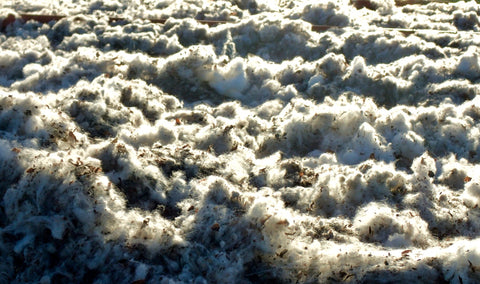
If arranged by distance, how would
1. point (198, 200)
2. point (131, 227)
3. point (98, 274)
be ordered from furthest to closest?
point (198, 200), point (131, 227), point (98, 274)

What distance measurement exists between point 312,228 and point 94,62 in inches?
113

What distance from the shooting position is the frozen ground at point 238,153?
7.88 feet

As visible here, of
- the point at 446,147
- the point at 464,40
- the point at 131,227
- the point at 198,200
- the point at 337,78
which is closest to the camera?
the point at 131,227

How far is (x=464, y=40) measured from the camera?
5023 mm

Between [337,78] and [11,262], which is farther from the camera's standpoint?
[337,78]

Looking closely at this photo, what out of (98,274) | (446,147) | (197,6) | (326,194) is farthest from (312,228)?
(197,6)

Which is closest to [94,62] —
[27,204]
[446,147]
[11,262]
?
[27,204]

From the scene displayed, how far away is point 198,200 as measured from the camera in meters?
2.84

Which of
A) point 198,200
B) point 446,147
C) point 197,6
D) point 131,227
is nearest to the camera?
point 131,227

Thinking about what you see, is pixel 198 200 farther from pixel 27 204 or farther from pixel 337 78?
pixel 337 78

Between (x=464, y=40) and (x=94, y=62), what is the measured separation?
12.9 feet

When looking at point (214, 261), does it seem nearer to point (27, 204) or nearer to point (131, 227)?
point (131, 227)

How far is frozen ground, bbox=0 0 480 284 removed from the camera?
240cm

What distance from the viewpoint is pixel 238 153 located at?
3375 millimetres
